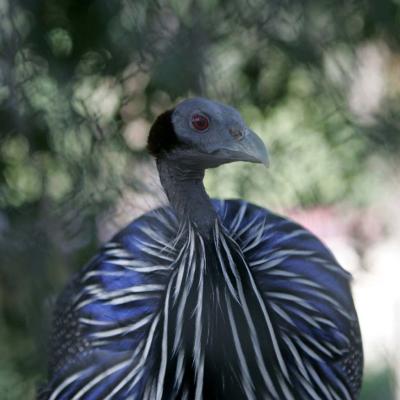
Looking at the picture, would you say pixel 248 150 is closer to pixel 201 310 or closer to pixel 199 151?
pixel 199 151

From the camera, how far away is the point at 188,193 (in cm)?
150

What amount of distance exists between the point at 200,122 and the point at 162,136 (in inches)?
3.2

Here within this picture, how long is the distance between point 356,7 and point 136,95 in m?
0.43

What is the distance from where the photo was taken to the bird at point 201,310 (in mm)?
1430

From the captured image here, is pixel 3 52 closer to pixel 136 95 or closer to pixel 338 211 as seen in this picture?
pixel 136 95

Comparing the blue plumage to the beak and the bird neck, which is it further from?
the beak

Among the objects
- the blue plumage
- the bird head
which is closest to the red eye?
the bird head

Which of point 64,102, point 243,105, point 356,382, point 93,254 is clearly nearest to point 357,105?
point 243,105

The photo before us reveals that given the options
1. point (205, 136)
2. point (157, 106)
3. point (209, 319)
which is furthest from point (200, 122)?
point (209, 319)

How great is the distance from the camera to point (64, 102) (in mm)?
1411

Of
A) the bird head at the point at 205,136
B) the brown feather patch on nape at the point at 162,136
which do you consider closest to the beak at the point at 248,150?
the bird head at the point at 205,136

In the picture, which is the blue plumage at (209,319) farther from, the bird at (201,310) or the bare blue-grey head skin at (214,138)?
the bare blue-grey head skin at (214,138)

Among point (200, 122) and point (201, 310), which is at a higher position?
point (200, 122)

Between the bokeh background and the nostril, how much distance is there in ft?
0.31
